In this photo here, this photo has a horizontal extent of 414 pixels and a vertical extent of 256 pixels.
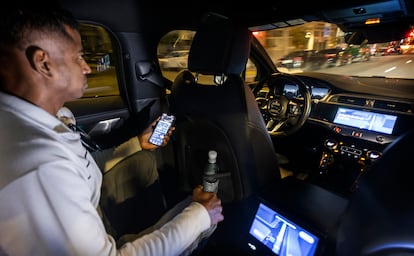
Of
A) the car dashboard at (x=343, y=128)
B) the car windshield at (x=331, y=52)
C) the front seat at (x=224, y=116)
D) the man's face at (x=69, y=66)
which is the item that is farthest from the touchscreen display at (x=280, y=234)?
the car windshield at (x=331, y=52)

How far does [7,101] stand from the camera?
2.55ft

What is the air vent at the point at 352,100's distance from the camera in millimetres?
1989

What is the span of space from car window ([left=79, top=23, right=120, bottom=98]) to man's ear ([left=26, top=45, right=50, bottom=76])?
131 cm

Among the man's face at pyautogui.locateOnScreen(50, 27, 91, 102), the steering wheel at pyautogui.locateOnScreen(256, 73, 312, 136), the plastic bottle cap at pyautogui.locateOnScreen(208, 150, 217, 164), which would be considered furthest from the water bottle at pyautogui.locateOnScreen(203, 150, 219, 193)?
the steering wheel at pyautogui.locateOnScreen(256, 73, 312, 136)

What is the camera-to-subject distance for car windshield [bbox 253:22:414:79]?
7.20 feet

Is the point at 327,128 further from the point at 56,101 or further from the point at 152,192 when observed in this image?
the point at 56,101

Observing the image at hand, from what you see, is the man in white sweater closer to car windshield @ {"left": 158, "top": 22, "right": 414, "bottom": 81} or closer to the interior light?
car windshield @ {"left": 158, "top": 22, "right": 414, "bottom": 81}

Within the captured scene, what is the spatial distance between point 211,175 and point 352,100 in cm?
127

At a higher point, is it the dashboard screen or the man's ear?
the man's ear

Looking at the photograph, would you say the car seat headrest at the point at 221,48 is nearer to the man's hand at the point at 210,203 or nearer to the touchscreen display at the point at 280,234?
the man's hand at the point at 210,203

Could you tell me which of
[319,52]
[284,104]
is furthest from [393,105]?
[319,52]

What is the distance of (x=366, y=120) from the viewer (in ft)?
6.21

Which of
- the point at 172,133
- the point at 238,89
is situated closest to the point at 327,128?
the point at 238,89

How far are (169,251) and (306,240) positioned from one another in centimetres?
62
